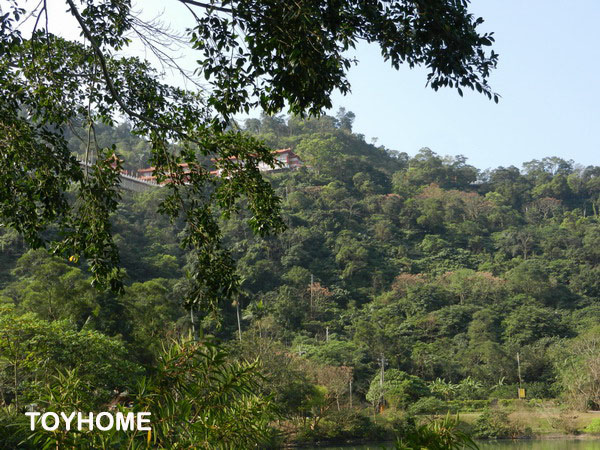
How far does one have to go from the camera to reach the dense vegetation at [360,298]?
16.2 metres

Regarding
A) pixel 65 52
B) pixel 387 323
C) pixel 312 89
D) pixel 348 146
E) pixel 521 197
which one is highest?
pixel 348 146

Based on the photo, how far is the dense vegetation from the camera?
16.2 m

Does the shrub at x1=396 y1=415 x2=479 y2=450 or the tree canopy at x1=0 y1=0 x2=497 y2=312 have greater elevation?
the tree canopy at x1=0 y1=0 x2=497 y2=312

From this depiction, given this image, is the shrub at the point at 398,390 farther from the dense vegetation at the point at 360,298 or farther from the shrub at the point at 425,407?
the shrub at the point at 425,407

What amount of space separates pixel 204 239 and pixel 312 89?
48.2 inches

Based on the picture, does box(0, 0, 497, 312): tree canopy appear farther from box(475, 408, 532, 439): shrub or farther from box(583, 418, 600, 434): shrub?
box(583, 418, 600, 434): shrub

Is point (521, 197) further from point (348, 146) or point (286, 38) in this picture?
point (286, 38)

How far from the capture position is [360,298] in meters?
37.5

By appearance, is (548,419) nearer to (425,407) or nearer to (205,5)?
(425,407)

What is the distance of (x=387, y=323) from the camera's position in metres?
32.3

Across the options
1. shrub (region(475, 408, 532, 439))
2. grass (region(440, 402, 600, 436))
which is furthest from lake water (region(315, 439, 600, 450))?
grass (region(440, 402, 600, 436))

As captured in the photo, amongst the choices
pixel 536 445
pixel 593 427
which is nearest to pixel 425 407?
pixel 536 445

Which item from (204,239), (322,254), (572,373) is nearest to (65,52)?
(204,239)

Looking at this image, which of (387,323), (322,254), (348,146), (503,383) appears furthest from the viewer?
(348,146)
